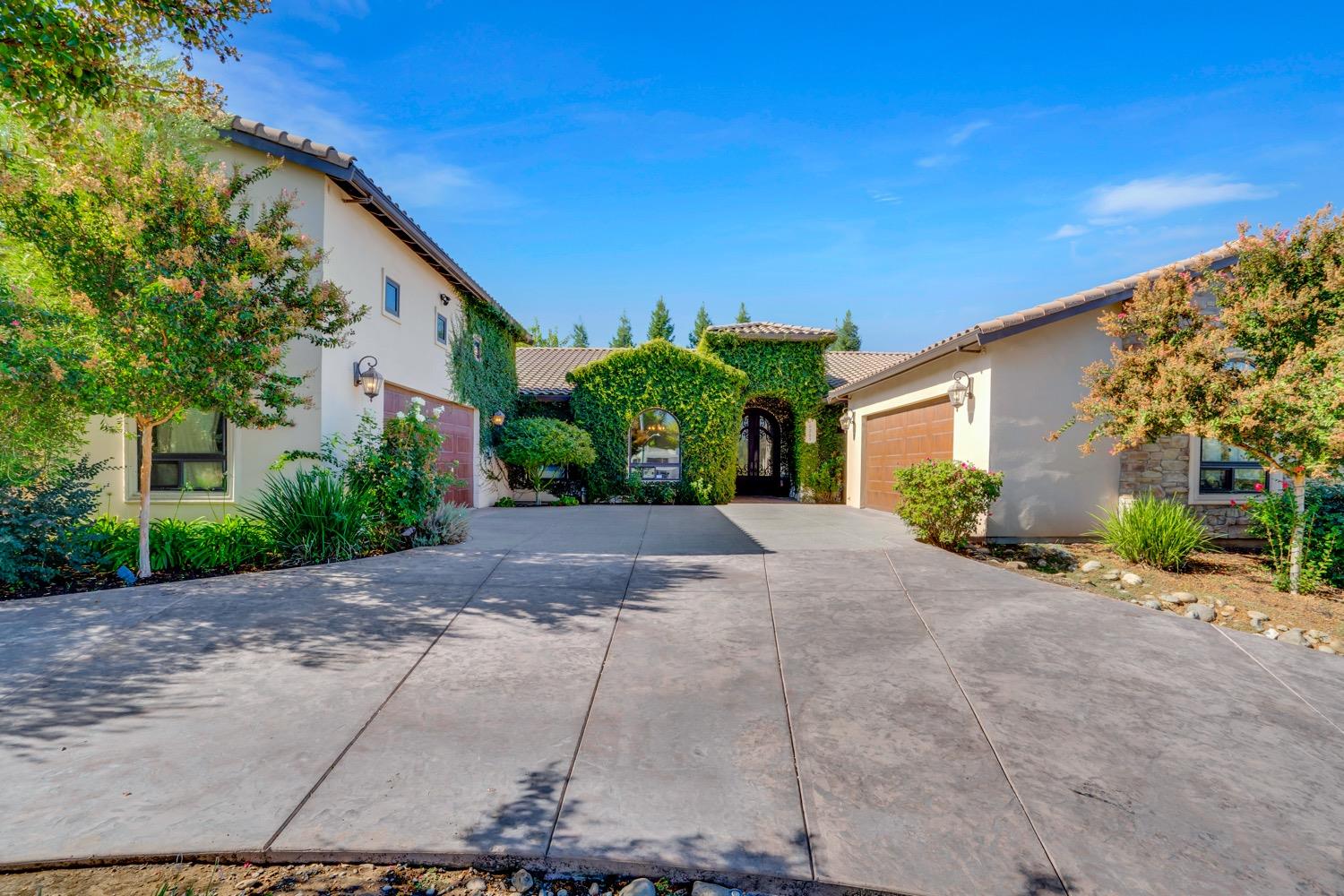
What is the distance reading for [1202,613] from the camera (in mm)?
5469

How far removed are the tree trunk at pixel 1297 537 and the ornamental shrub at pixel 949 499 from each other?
2829 mm

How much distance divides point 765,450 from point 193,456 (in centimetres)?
1676

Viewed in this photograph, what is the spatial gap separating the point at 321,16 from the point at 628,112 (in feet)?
13.6

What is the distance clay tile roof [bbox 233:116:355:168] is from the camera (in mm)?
7738

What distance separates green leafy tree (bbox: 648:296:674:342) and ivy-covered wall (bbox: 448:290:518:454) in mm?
25011

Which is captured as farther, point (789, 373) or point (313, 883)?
point (789, 373)

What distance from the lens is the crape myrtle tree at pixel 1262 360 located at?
5836 mm

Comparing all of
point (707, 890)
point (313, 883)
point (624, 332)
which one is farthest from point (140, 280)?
point (624, 332)

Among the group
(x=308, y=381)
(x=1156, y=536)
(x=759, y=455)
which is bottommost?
(x=1156, y=536)

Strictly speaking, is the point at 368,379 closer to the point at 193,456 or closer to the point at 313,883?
the point at 193,456

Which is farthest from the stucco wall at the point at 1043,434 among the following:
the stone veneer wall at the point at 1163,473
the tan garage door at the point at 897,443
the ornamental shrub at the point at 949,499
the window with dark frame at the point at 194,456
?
the window with dark frame at the point at 194,456

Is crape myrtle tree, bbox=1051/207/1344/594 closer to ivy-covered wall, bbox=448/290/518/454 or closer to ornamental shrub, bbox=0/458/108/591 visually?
ornamental shrub, bbox=0/458/108/591

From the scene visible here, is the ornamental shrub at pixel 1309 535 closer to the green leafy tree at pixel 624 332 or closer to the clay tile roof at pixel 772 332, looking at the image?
the clay tile roof at pixel 772 332

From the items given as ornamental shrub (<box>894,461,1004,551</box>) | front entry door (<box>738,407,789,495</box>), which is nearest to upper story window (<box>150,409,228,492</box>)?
ornamental shrub (<box>894,461,1004,551</box>)
